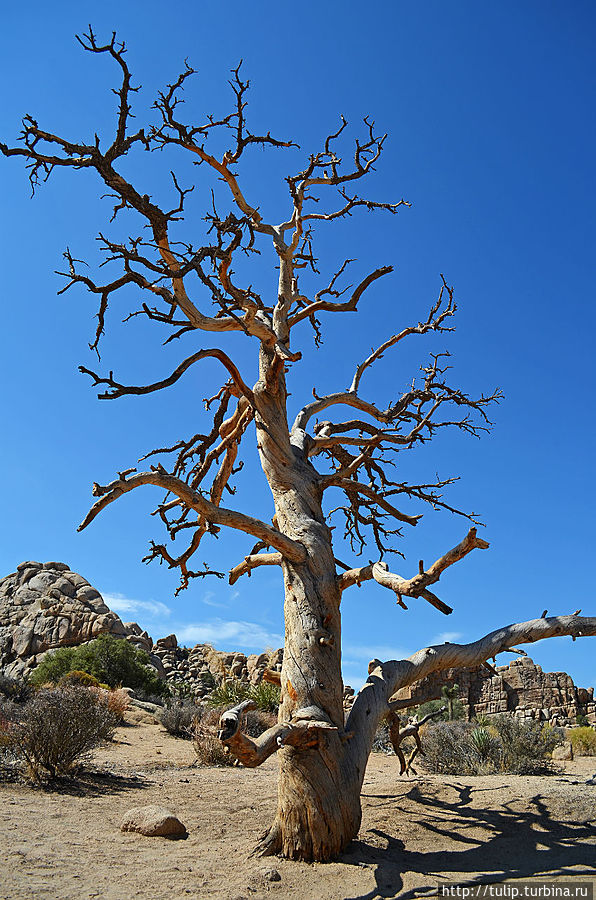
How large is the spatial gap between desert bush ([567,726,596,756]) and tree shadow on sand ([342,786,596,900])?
33.9 ft

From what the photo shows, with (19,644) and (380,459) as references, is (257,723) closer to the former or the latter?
A: (380,459)

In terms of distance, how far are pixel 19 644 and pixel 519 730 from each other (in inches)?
948

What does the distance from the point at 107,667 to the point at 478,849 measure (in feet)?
59.8

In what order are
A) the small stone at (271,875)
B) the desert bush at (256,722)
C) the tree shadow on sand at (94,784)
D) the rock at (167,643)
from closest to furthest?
1. the small stone at (271,875)
2. the tree shadow on sand at (94,784)
3. the desert bush at (256,722)
4. the rock at (167,643)

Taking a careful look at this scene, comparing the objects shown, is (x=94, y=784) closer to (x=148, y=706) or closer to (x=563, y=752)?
(x=563, y=752)

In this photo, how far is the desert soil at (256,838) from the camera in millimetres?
4121

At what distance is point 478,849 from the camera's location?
499 cm

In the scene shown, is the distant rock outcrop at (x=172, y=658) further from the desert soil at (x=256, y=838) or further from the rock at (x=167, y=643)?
the desert soil at (x=256, y=838)

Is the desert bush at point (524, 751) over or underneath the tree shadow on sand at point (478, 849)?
over

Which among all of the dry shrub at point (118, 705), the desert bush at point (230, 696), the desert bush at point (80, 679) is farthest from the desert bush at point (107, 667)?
the dry shrub at point (118, 705)

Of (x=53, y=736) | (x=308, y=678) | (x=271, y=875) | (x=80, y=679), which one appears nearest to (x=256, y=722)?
(x=80, y=679)

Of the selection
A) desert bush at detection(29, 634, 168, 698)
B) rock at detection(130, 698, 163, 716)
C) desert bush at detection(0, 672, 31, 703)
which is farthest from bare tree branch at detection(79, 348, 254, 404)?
desert bush at detection(29, 634, 168, 698)

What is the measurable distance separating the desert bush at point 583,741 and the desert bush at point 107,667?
12875 millimetres

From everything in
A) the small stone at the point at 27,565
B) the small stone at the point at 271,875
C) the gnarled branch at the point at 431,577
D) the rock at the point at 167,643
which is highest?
the small stone at the point at 27,565
